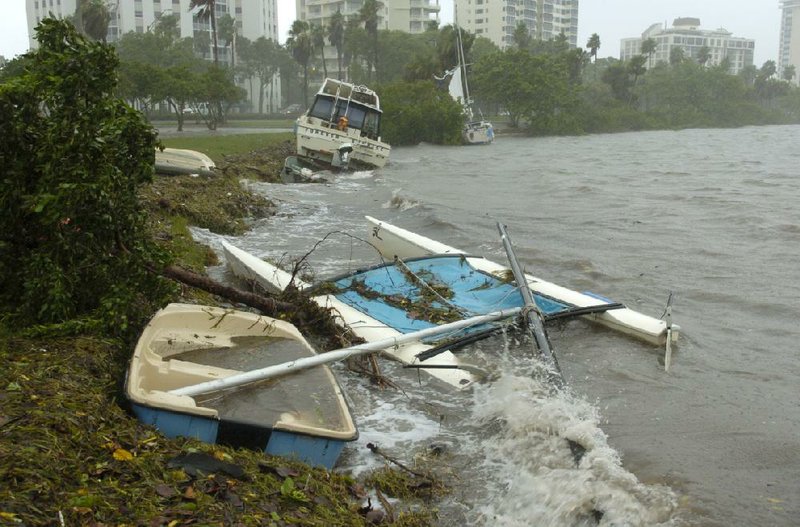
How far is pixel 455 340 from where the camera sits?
729cm

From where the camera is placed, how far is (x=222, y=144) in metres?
29.8

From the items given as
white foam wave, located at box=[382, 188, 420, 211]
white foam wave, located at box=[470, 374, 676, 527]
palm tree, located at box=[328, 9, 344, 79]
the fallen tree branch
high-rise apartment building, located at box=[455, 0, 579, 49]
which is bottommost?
white foam wave, located at box=[382, 188, 420, 211]

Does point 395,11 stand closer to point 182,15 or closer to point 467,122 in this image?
point 182,15

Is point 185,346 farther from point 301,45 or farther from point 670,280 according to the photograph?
point 301,45

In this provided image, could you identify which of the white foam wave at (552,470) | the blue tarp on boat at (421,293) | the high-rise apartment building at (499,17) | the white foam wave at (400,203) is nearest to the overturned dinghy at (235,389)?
the white foam wave at (552,470)

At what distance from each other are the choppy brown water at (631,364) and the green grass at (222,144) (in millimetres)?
4525

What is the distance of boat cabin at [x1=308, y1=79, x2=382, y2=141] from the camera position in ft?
91.8

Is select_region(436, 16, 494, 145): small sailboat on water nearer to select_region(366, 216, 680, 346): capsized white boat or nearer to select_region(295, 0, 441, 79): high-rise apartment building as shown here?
select_region(366, 216, 680, 346): capsized white boat

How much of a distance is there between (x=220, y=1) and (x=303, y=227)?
91635 millimetres

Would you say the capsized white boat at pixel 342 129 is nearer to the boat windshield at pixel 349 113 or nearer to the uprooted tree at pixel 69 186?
the boat windshield at pixel 349 113

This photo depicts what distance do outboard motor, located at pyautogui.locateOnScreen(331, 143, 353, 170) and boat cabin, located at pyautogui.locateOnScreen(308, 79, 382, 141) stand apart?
3.69 ft

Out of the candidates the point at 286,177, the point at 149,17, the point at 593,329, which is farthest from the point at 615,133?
the point at 593,329

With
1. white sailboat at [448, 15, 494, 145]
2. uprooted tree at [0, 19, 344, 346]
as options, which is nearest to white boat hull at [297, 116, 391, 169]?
uprooted tree at [0, 19, 344, 346]

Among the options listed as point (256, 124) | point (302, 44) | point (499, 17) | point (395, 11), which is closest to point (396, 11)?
point (395, 11)
